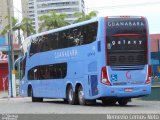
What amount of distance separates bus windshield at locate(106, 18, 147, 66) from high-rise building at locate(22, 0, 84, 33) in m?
103

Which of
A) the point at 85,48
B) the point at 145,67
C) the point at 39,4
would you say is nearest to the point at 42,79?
the point at 85,48

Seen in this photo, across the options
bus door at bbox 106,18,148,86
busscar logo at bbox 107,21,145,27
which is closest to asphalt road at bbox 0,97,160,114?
bus door at bbox 106,18,148,86

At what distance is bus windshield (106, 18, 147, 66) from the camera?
2191 cm

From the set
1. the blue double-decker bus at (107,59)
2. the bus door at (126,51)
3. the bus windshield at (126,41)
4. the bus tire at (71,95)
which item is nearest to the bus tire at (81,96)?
the blue double-decker bus at (107,59)

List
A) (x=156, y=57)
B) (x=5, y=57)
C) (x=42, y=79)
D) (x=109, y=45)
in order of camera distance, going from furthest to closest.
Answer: (x=5, y=57) < (x=156, y=57) < (x=42, y=79) < (x=109, y=45)

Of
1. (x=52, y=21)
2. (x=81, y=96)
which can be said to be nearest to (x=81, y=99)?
(x=81, y=96)

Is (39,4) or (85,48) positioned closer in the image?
(85,48)

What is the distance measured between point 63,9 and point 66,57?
121 meters

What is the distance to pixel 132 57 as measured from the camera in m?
22.1

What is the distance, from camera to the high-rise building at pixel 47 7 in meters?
129

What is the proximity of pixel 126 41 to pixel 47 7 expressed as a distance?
119 m

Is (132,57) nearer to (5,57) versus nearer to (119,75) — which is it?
(119,75)

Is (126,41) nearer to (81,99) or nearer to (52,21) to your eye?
(81,99)

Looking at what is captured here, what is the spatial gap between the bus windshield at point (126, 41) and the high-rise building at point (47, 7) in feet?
339
